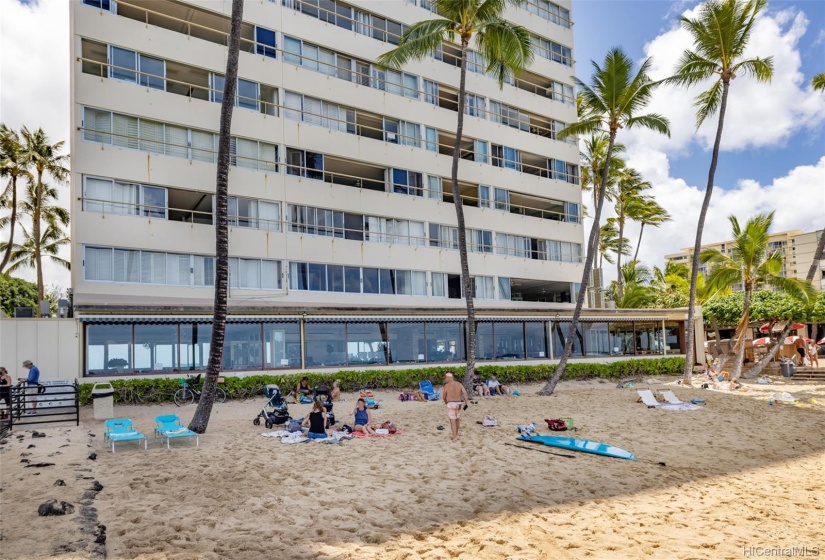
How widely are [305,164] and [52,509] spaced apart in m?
23.3

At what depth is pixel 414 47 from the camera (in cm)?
2214

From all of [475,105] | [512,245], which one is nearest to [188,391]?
[512,245]

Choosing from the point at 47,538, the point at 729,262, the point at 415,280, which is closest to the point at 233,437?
the point at 47,538

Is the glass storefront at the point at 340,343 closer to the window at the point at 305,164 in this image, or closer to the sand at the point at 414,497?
the sand at the point at 414,497

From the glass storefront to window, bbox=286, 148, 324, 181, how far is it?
8553mm

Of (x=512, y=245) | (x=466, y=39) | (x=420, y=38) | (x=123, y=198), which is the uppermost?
(x=466, y=39)

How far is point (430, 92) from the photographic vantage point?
1364 inches

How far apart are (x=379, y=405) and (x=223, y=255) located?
804 cm

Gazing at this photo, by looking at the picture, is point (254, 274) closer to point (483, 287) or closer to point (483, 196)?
point (483, 287)

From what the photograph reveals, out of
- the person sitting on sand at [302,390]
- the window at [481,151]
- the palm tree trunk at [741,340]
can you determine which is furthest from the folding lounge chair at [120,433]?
the window at [481,151]

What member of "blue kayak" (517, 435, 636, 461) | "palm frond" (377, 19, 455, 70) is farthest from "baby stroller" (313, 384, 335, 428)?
"palm frond" (377, 19, 455, 70)

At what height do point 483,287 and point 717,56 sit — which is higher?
point 717,56

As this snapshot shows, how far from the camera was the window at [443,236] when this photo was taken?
1307 inches

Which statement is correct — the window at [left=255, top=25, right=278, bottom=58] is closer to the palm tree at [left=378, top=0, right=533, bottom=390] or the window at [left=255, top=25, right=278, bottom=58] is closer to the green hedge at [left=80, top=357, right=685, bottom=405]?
the palm tree at [left=378, top=0, right=533, bottom=390]
